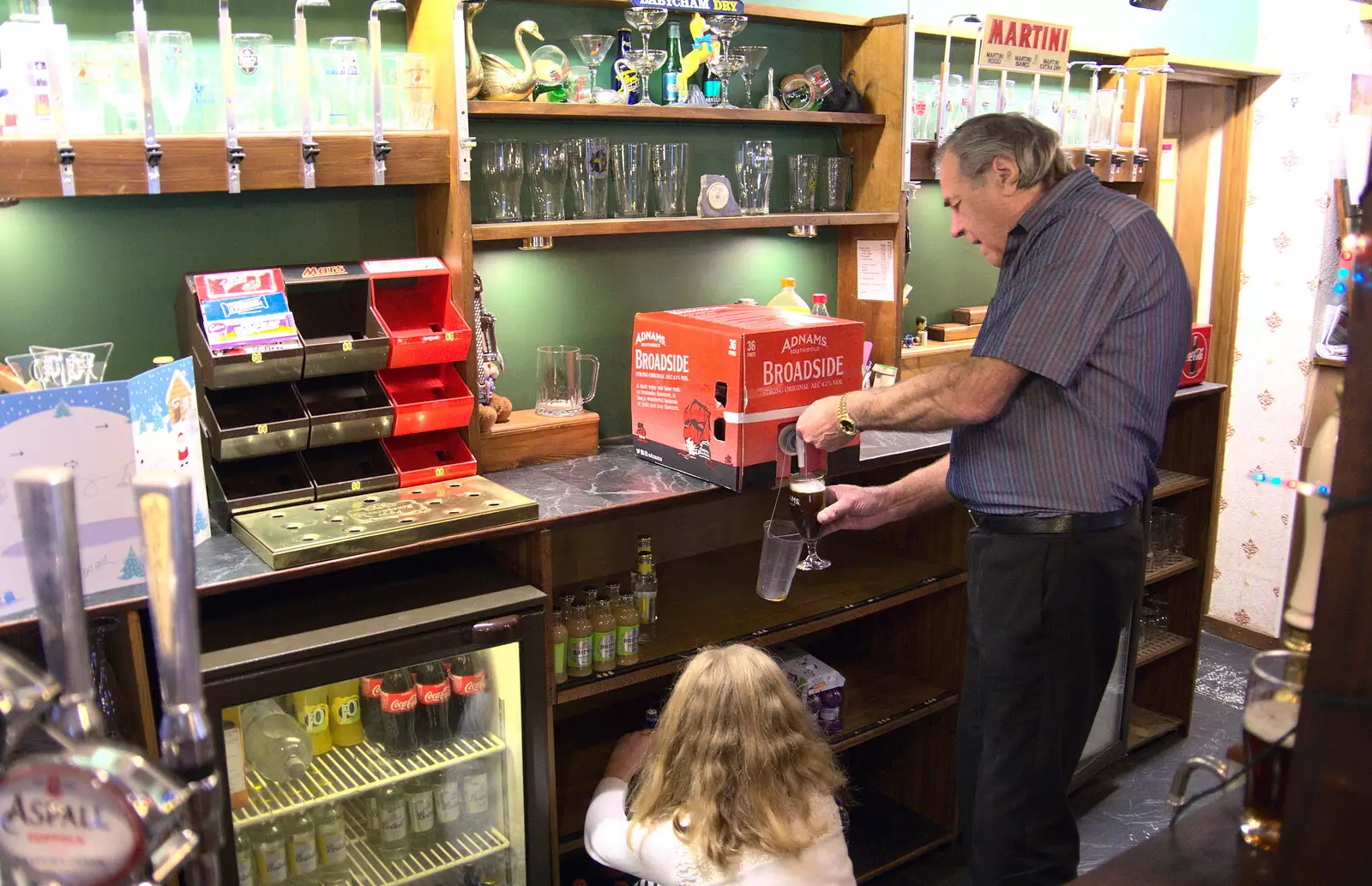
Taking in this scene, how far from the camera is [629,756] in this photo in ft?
7.99

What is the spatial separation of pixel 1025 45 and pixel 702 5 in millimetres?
1177

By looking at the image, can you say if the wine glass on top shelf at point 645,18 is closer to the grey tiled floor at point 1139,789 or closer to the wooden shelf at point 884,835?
the wooden shelf at point 884,835

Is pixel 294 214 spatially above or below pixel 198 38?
below

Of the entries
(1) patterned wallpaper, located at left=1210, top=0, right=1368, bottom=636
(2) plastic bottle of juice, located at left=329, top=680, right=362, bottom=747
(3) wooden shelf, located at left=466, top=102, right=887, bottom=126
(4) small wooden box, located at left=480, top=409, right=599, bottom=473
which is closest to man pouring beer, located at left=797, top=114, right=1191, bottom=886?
(4) small wooden box, located at left=480, top=409, right=599, bottom=473

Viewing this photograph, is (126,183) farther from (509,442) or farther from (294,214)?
(509,442)

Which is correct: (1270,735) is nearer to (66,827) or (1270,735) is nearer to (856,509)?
(66,827)

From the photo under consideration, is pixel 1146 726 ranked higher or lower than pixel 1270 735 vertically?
lower

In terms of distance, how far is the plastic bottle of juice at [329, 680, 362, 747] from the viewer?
2.46 metres

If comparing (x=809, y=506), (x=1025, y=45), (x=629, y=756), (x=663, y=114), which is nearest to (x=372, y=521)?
(x=629, y=756)

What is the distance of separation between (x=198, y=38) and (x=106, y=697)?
1.35 meters

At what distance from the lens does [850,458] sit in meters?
2.87

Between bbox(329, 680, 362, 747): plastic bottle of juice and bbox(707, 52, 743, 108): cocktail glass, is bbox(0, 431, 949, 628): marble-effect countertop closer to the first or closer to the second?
bbox(329, 680, 362, 747): plastic bottle of juice

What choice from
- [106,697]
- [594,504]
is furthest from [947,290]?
[106,697]

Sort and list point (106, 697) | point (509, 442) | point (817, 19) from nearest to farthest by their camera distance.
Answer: point (106, 697), point (509, 442), point (817, 19)
